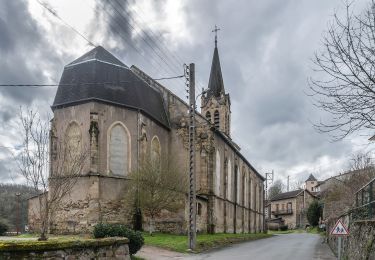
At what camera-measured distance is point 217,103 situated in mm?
56688

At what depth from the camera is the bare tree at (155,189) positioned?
29266 mm

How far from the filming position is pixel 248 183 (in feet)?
195

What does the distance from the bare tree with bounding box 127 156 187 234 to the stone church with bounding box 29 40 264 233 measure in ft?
3.99

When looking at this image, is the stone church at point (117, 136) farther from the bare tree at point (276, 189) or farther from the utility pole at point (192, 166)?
A: the bare tree at point (276, 189)

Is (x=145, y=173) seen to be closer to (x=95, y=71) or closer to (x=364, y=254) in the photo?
(x=95, y=71)

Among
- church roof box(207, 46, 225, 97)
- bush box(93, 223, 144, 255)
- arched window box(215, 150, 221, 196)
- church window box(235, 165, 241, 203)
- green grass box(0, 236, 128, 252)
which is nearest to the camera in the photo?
green grass box(0, 236, 128, 252)

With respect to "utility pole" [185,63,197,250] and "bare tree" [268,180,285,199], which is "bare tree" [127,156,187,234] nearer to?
"utility pole" [185,63,197,250]

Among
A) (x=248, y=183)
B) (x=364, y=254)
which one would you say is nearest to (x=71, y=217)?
(x=364, y=254)


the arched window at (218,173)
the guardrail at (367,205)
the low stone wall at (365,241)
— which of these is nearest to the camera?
the low stone wall at (365,241)

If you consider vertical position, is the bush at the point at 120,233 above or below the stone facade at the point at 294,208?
above

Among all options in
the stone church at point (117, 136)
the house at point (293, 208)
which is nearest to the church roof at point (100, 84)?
the stone church at point (117, 136)

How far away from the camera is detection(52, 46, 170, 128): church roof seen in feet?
102

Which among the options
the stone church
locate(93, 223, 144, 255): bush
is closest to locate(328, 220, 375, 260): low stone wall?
locate(93, 223, 144, 255): bush

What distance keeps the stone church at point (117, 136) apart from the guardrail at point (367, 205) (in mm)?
17950
